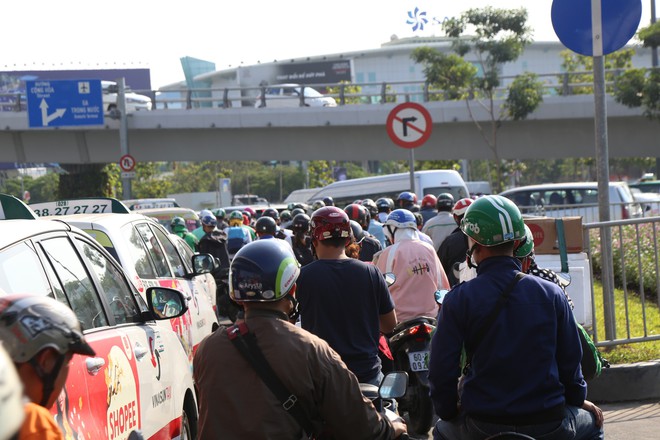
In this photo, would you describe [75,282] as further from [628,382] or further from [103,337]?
[628,382]

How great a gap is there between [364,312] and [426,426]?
2.45 meters

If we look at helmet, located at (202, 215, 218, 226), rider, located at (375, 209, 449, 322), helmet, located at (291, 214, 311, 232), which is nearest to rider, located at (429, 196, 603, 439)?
rider, located at (375, 209, 449, 322)

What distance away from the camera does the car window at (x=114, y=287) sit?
16.9 feet

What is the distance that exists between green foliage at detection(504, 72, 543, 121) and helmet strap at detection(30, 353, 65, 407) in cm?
3113

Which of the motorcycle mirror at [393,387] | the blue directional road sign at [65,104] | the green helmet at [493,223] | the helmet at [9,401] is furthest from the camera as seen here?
the blue directional road sign at [65,104]

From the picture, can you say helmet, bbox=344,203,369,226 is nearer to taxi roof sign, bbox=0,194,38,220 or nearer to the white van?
taxi roof sign, bbox=0,194,38,220

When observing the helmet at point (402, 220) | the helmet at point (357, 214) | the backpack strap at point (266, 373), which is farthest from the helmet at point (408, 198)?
the backpack strap at point (266, 373)

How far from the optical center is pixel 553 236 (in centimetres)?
905

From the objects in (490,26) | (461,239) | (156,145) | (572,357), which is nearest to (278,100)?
(156,145)

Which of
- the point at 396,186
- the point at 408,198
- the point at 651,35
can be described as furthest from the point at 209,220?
the point at 651,35

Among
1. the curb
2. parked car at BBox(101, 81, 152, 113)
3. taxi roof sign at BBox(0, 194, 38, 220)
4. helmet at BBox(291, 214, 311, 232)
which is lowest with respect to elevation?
the curb

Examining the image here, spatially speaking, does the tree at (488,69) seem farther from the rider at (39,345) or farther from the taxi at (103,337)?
the rider at (39,345)

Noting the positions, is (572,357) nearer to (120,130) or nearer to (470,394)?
(470,394)

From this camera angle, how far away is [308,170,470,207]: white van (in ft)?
87.7
